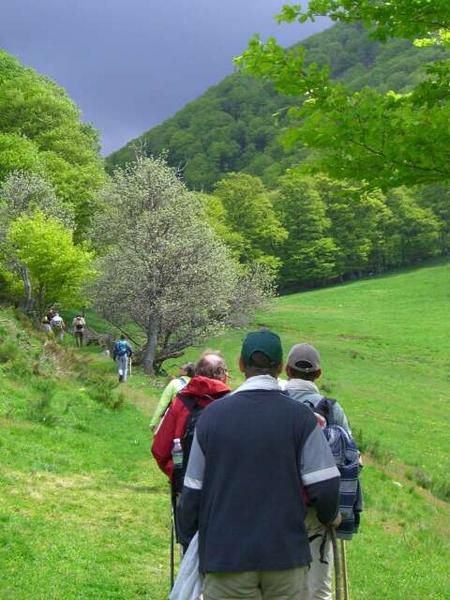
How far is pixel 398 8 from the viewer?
7.63 m

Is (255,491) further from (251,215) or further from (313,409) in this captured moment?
(251,215)

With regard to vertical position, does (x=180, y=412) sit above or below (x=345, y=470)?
above

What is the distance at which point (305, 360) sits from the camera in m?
5.79

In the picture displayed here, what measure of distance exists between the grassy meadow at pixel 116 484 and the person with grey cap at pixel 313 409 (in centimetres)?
233

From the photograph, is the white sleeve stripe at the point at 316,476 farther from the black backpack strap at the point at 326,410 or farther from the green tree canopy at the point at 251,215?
the green tree canopy at the point at 251,215

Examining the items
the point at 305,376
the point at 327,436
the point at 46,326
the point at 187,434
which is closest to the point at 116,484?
the point at 187,434

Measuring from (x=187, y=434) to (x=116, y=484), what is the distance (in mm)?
6483

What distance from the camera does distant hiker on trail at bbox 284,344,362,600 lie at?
17.5 feet

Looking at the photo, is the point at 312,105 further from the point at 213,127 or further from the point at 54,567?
the point at 213,127

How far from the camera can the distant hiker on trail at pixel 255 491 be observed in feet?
13.0

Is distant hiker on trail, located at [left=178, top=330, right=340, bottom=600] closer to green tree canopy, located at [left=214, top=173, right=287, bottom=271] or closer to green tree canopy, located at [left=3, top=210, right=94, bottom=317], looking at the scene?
green tree canopy, located at [left=3, top=210, right=94, bottom=317]

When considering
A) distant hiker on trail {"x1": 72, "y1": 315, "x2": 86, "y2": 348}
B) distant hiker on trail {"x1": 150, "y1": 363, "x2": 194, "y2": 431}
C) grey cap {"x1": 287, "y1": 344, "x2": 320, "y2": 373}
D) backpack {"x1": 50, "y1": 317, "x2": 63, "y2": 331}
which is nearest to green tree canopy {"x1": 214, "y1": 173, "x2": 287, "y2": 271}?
distant hiker on trail {"x1": 72, "y1": 315, "x2": 86, "y2": 348}

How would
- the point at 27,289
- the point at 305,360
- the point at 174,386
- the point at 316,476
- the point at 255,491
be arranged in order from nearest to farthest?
the point at 255,491 → the point at 316,476 → the point at 305,360 → the point at 174,386 → the point at 27,289

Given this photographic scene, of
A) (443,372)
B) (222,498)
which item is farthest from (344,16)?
(443,372)
